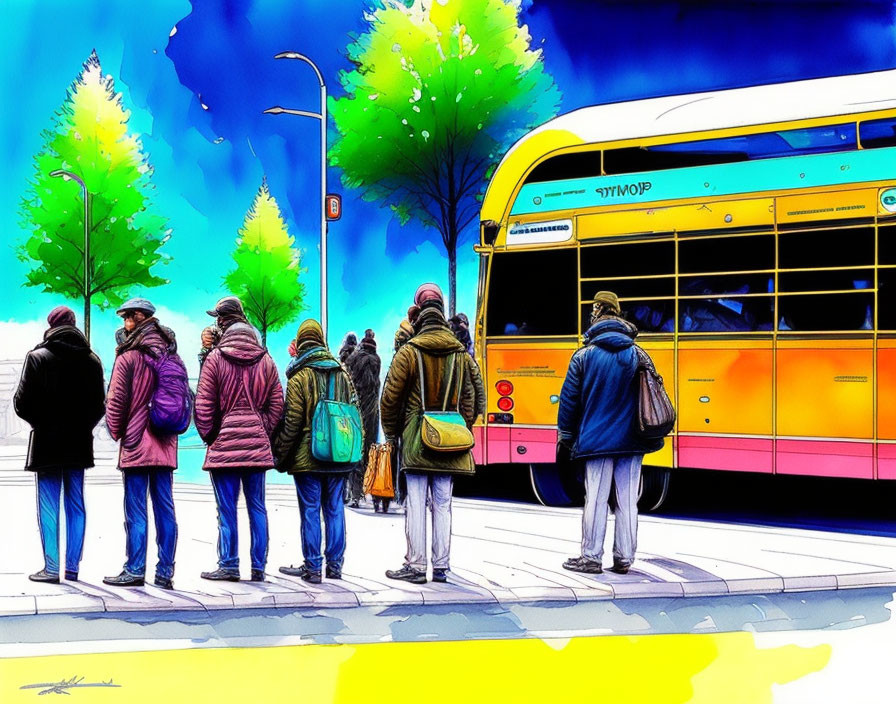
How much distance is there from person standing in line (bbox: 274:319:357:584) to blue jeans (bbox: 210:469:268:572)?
23 centimetres

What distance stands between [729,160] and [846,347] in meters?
1.94

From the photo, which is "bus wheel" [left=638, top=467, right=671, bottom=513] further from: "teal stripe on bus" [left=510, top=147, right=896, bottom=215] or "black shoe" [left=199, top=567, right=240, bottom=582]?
"black shoe" [left=199, top=567, right=240, bottom=582]

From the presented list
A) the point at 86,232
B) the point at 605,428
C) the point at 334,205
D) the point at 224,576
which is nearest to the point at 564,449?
the point at 605,428

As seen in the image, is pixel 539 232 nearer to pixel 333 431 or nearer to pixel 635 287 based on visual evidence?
pixel 635 287

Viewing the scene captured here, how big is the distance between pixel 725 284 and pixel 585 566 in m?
3.54

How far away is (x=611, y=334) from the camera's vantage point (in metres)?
8.13

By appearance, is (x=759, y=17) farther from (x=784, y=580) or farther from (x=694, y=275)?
(x=784, y=580)

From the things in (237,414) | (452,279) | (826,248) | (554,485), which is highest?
(452,279)

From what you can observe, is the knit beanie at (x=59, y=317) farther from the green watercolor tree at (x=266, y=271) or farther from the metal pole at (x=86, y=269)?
the green watercolor tree at (x=266, y=271)

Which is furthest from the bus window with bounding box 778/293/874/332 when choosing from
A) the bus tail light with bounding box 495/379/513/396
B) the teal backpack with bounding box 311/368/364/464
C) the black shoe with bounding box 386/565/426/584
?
the teal backpack with bounding box 311/368/364/464

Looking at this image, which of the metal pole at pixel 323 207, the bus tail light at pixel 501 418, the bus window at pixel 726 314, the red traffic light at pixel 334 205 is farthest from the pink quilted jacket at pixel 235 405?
the red traffic light at pixel 334 205

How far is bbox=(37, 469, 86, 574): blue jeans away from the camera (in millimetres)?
7730

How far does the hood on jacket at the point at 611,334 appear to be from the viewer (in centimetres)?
808

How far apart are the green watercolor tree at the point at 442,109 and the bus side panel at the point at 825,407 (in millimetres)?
10637
